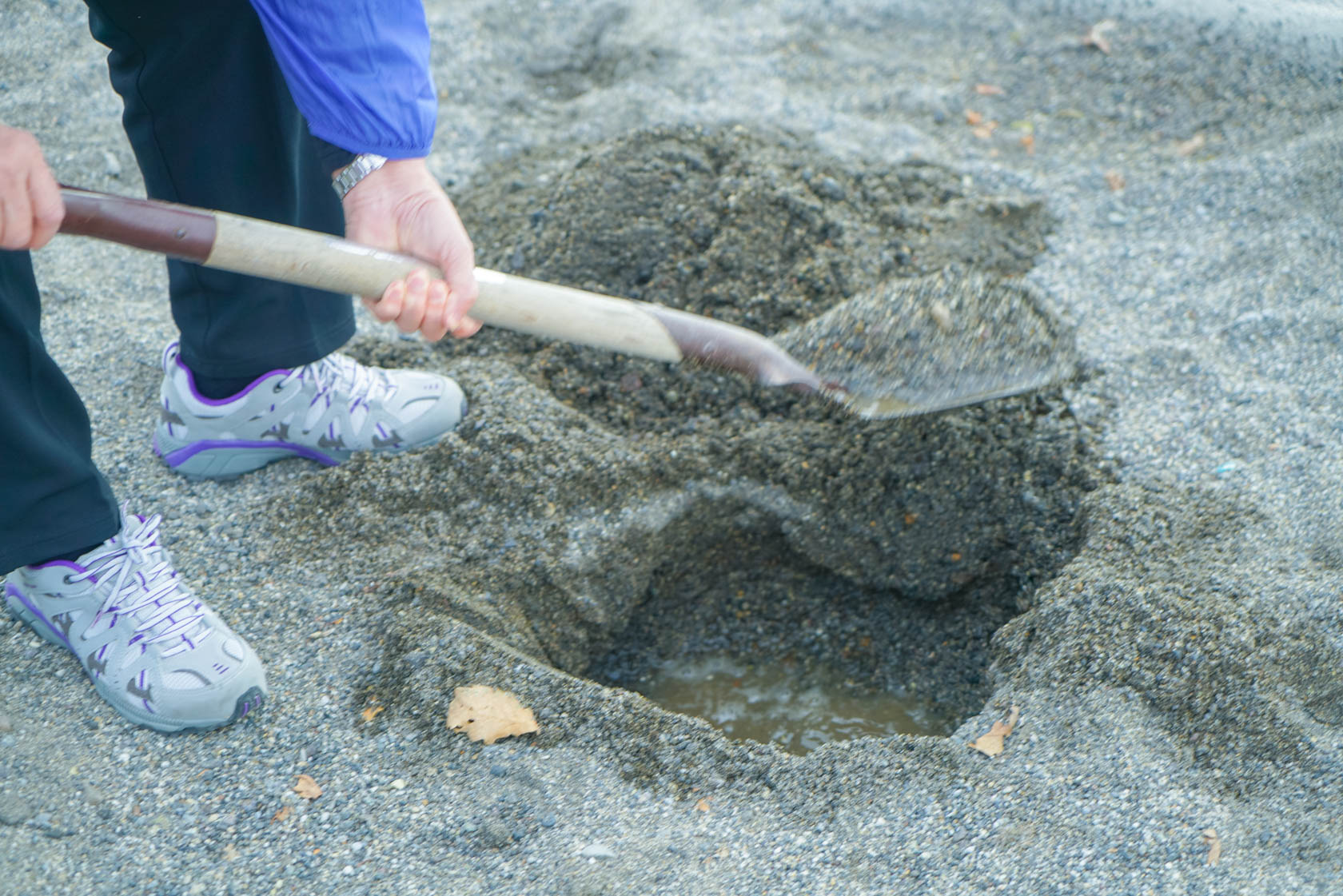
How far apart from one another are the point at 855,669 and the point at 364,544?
1291 millimetres

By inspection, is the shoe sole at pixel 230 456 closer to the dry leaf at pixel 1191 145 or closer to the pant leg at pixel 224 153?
the pant leg at pixel 224 153

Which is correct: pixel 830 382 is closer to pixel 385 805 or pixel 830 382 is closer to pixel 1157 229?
pixel 385 805

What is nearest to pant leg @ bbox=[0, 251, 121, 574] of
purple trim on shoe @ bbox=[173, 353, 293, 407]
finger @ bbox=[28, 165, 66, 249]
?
finger @ bbox=[28, 165, 66, 249]

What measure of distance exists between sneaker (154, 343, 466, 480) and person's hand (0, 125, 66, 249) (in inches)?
37.0

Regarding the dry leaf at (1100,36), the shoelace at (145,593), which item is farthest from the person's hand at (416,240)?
the dry leaf at (1100,36)

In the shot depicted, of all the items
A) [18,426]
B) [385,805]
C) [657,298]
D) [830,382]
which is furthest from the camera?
[657,298]

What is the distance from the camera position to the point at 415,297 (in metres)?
1.84

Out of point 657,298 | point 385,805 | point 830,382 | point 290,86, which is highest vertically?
point 290,86

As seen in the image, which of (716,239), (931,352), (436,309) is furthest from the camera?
(716,239)

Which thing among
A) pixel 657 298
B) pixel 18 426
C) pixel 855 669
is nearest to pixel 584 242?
pixel 657 298

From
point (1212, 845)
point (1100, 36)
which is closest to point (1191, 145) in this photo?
point (1100, 36)

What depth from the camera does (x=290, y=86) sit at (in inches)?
76.5

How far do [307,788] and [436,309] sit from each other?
0.94 metres

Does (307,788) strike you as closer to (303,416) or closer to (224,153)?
(303,416)
